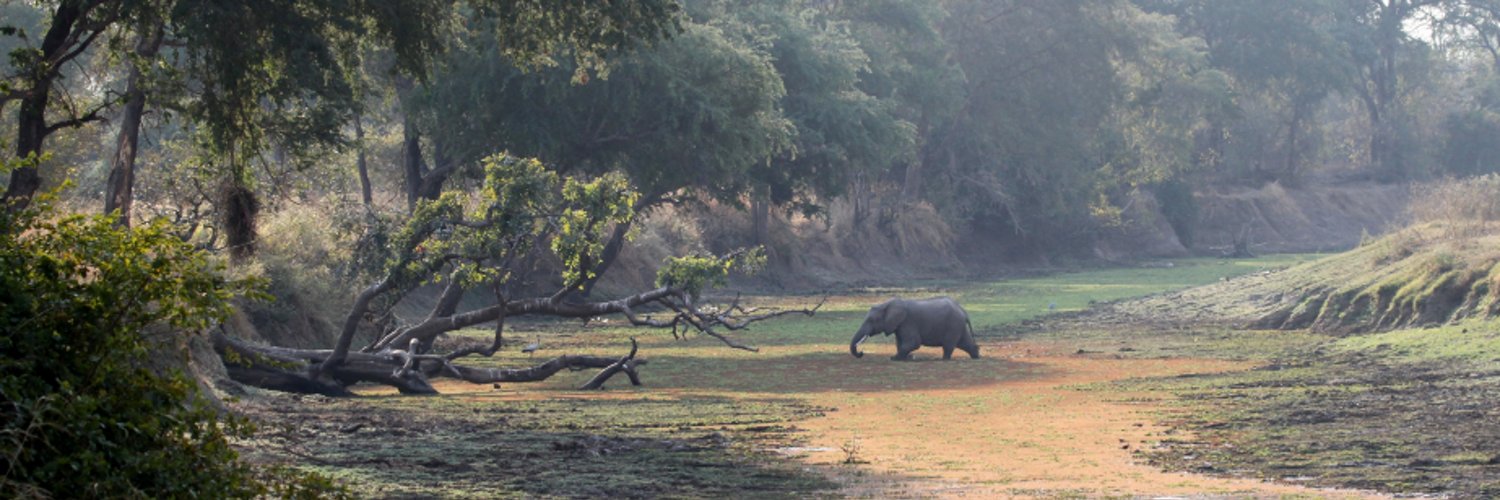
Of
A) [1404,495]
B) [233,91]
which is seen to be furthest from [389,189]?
[1404,495]

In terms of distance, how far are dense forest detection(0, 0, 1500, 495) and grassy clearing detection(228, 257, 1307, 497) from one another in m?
0.98

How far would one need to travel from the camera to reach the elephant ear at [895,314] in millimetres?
30375

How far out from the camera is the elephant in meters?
29.8

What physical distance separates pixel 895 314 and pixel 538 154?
7932 millimetres

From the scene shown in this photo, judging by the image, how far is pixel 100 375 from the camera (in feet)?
26.1

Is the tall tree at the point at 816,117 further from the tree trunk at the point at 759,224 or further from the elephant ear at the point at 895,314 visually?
the elephant ear at the point at 895,314

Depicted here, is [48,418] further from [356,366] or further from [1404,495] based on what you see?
[356,366]

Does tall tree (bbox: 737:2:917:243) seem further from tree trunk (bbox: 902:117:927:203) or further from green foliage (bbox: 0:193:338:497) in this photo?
green foliage (bbox: 0:193:338:497)

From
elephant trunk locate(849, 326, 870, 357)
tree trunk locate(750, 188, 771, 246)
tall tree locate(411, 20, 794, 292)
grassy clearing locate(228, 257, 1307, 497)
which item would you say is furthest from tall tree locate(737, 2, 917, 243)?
elephant trunk locate(849, 326, 870, 357)

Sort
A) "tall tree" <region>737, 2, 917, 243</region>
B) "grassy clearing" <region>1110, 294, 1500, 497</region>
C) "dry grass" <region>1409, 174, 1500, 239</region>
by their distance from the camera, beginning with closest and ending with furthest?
1. "grassy clearing" <region>1110, 294, 1500, 497</region>
2. "dry grass" <region>1409, 174, 1500, 239</region>
3. "tall tree" <region>737, 2, 917, 243</region>

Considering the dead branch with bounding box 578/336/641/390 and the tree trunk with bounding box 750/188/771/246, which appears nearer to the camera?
the dead branch with bounding box 578/336/641/390

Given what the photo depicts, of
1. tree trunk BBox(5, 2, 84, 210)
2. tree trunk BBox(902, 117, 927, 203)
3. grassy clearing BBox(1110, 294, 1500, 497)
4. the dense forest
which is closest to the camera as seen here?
the dense forest

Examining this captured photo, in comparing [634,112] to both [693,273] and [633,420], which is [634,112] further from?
[633,420]

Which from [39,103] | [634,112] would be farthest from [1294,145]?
[39,103]
